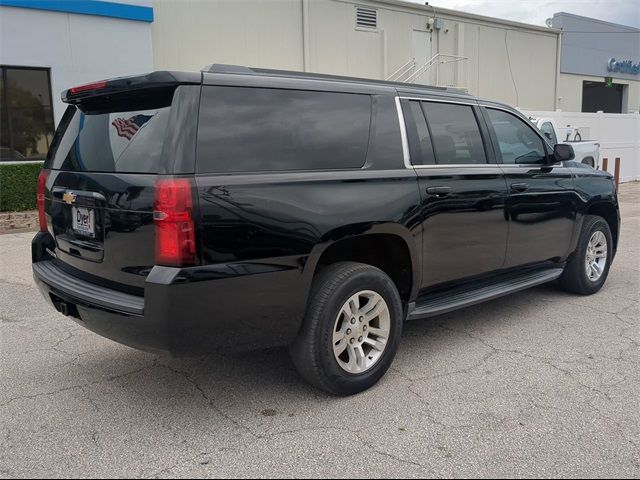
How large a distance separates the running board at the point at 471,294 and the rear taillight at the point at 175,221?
1.74 metres

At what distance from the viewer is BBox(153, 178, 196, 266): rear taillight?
2846 millimetres

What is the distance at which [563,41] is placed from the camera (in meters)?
25.7

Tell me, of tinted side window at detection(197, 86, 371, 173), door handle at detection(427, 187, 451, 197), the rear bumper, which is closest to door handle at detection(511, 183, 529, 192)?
door handle at detection(427, 187, 451, 197)

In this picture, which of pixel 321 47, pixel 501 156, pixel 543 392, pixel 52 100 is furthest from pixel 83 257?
pixel 321 47

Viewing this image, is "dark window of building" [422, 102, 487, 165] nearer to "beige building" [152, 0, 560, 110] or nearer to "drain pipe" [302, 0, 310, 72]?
"beige building" [152, 0, 560, 110]

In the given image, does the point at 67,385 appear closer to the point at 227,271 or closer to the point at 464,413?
the point at 227,271

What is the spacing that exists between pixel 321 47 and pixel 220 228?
16002 mm

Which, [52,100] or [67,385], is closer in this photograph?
[67,385]

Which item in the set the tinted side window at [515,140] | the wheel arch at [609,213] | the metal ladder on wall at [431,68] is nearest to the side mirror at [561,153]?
the tinted side window at [515,140]

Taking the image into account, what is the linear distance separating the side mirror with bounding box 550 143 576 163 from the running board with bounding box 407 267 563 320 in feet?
3.25

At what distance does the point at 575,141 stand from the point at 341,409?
1615 cm

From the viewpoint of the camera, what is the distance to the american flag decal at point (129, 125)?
3.17 meters

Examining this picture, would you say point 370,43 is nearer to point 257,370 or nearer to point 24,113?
point 24,113

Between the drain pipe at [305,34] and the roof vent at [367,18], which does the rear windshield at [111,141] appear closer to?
the drain pipe at [305,34]
